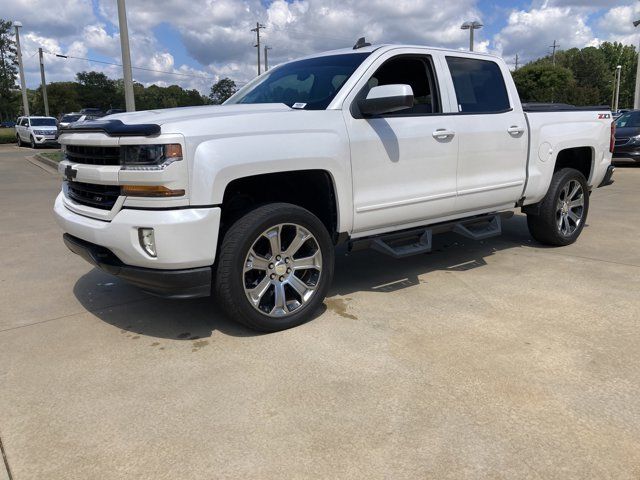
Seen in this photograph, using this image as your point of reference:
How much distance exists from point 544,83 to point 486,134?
67.1 metres

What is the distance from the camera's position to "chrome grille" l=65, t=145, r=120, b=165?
11.7 feet

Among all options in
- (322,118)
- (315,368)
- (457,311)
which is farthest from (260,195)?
(457,311)

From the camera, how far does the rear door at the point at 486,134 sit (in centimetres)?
489

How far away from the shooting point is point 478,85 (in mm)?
5191

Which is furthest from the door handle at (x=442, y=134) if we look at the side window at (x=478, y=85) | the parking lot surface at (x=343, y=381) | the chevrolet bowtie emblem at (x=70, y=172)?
the chevrolet bowtie emblem at (x=70, y=172)

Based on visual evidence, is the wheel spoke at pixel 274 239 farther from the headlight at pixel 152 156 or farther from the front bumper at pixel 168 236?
the headlight at pixel 152 156

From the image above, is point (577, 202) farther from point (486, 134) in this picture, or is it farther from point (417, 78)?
point (417, 78)

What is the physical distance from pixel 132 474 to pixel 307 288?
188cm

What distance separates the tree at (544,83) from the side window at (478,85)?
208 ft

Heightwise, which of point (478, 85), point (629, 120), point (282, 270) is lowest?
point (282, 270)

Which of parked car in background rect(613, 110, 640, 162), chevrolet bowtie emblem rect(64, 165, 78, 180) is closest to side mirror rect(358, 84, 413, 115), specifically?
chevrolet bowtie emblem rect(64, 165, 78, 180)

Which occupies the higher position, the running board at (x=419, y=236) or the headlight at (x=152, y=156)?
the headlight at (x=152, y=156)

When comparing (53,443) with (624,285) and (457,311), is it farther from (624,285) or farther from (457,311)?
(624,285)

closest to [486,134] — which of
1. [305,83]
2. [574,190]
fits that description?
[305,83]
